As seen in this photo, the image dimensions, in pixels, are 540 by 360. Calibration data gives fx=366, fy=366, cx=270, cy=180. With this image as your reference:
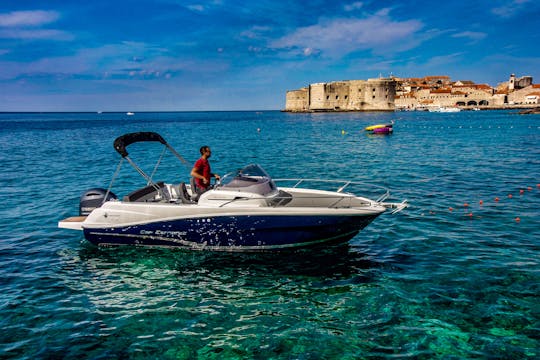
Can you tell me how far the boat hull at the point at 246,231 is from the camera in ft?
29.2

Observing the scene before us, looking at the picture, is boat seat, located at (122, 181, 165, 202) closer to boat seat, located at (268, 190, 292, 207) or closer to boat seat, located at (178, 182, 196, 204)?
boat seat, located at (178, 182, 196, 204)

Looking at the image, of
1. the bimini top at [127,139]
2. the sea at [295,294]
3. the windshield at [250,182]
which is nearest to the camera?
the sea at [295,294]

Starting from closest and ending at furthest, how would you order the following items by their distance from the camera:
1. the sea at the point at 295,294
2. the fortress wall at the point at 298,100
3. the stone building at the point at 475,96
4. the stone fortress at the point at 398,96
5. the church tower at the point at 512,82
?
1. the sea at the point at 295,294
2. the stone fortress at the point at 398,96
3. the stone building at the point at 475,96
4. the church tower at the point at 512,82
5. the fortress wall at the point at 298,100

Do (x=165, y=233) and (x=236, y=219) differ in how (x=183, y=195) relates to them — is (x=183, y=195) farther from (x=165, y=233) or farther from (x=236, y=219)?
(x=236, y=219)

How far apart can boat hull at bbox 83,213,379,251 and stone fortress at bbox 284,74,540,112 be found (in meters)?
147

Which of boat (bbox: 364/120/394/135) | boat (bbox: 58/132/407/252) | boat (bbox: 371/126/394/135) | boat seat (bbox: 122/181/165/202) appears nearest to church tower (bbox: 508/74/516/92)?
boat (bbox: 364/120/394/135)

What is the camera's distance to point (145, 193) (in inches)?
434

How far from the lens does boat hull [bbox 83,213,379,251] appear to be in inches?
350

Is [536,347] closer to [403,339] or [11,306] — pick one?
[403,339]

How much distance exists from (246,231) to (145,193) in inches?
149

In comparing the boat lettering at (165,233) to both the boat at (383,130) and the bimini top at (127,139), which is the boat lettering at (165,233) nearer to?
the bimini top at (127,139)

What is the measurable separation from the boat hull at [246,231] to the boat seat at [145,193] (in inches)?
41.2

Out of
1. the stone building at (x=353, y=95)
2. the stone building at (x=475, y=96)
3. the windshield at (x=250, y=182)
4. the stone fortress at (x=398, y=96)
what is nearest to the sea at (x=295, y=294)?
the windshield at (x=250, y=182)

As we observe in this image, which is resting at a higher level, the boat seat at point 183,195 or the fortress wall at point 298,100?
the fortress wall at point 298,100
